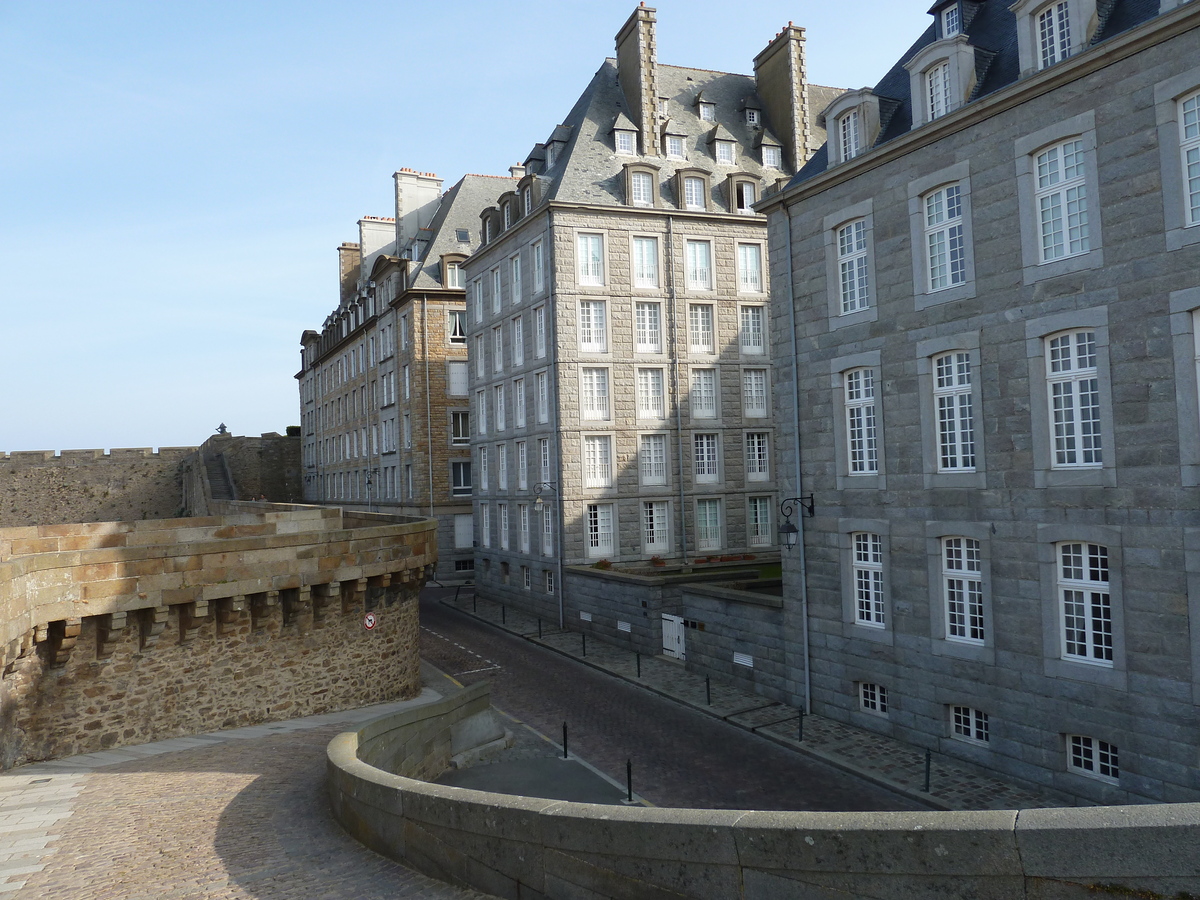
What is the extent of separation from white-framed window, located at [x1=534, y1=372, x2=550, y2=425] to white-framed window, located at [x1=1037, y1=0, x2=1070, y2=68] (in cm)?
2116

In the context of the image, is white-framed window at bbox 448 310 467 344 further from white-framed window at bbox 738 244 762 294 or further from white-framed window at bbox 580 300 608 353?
white-framed window at bbox 738 244 762 294

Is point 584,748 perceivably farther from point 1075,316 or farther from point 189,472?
point 189,472

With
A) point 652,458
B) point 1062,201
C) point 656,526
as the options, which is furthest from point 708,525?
point 1062,201

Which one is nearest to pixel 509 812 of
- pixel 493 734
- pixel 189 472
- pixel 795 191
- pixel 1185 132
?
pixel 493 734

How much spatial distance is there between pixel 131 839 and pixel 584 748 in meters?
10.0

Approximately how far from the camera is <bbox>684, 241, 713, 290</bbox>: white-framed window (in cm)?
3428

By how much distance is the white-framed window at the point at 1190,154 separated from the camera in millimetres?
12523

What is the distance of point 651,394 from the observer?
1336 inches

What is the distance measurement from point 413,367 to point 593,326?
1684cm

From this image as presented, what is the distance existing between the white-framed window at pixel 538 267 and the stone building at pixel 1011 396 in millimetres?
15037

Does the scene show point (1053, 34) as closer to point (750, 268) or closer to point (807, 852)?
point (807, 852)

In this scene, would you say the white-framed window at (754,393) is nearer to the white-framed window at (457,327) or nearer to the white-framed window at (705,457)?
the white-framed window at (705,457)

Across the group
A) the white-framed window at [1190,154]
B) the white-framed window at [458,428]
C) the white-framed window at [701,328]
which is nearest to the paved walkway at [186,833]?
the white-framed window at [1190,154]

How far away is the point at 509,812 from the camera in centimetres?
706
